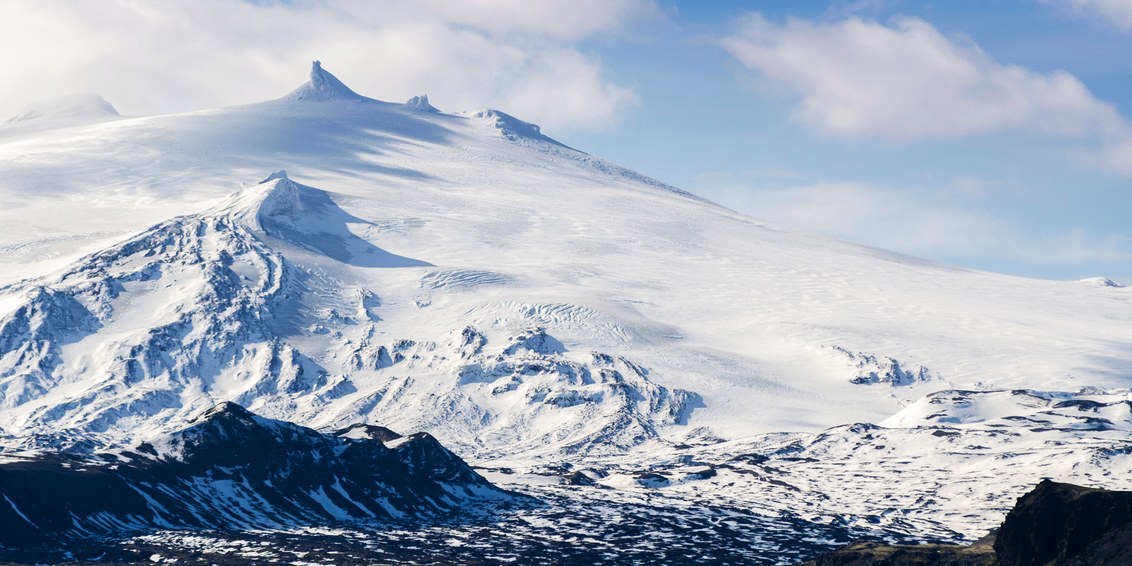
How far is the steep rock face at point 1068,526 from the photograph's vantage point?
14250 centimetres

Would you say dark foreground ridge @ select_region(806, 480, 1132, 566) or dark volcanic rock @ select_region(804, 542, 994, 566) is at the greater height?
dark foreground ridge @ select_region(806, 480, 1132, 566)

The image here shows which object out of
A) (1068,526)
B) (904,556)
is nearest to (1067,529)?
(1068,526)

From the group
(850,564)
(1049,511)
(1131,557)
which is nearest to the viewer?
(1131,557)

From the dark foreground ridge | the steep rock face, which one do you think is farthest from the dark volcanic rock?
the steep rock face

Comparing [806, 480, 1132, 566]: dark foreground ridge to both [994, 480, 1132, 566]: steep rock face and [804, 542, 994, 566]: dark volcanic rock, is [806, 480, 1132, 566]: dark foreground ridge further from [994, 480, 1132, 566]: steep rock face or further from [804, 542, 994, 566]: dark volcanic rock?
[804, 542, 994, 566]: dark volcanic rock

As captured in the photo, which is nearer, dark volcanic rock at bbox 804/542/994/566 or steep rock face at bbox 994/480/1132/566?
steep rock face at bbox 994/480/1132/566

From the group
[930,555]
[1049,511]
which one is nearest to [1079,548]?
[1049,511]

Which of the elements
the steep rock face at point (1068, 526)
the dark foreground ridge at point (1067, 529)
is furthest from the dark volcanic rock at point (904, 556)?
the steep rock face at point (1068, 526)

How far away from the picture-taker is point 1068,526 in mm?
145875

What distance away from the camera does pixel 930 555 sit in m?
182

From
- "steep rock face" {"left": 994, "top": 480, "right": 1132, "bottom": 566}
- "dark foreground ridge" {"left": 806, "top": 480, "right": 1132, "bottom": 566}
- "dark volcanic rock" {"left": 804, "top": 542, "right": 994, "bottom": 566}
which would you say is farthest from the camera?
"dark volcanic rock" {"left": 804, "top": 542, "right": 994, "bottom": 566}

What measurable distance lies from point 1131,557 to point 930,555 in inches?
1782

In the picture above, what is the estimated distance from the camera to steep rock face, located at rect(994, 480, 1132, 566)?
14250cm

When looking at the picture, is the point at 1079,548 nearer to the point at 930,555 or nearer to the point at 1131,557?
the point at 1131,557
